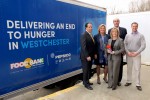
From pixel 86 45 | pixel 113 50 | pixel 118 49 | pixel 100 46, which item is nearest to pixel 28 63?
pixel 86 45

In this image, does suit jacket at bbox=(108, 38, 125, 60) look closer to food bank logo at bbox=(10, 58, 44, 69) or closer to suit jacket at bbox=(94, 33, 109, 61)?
suit jacket at bbox=(94, 33, 109, 61)

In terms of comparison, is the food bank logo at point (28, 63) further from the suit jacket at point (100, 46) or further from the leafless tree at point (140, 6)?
the leafless tree at point (140, 6)

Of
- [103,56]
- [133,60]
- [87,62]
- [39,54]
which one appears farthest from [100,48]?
[39,54]

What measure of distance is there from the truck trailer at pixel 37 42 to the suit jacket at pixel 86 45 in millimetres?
616

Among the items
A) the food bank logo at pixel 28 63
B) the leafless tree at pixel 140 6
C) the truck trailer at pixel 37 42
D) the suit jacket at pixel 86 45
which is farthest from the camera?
the leafless tree at pixel 140 6

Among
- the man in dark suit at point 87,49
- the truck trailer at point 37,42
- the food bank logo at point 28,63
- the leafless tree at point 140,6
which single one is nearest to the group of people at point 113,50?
the man in dark suit at point 87,49

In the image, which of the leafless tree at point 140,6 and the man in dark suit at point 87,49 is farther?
the leafless tree at point 140,6

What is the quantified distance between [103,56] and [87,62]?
0.56 m

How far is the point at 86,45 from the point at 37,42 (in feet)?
4.17

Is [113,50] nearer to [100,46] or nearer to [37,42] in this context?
[100,46]

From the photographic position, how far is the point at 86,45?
495cm

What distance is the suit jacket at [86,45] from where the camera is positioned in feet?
16.0

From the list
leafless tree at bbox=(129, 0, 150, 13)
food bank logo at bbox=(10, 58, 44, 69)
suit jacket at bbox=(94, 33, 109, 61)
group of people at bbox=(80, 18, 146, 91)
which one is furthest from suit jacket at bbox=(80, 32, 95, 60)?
leafless tree at bbox=(129, 0, 150, 13)

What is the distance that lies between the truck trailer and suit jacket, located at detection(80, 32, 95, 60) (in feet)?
2.02
